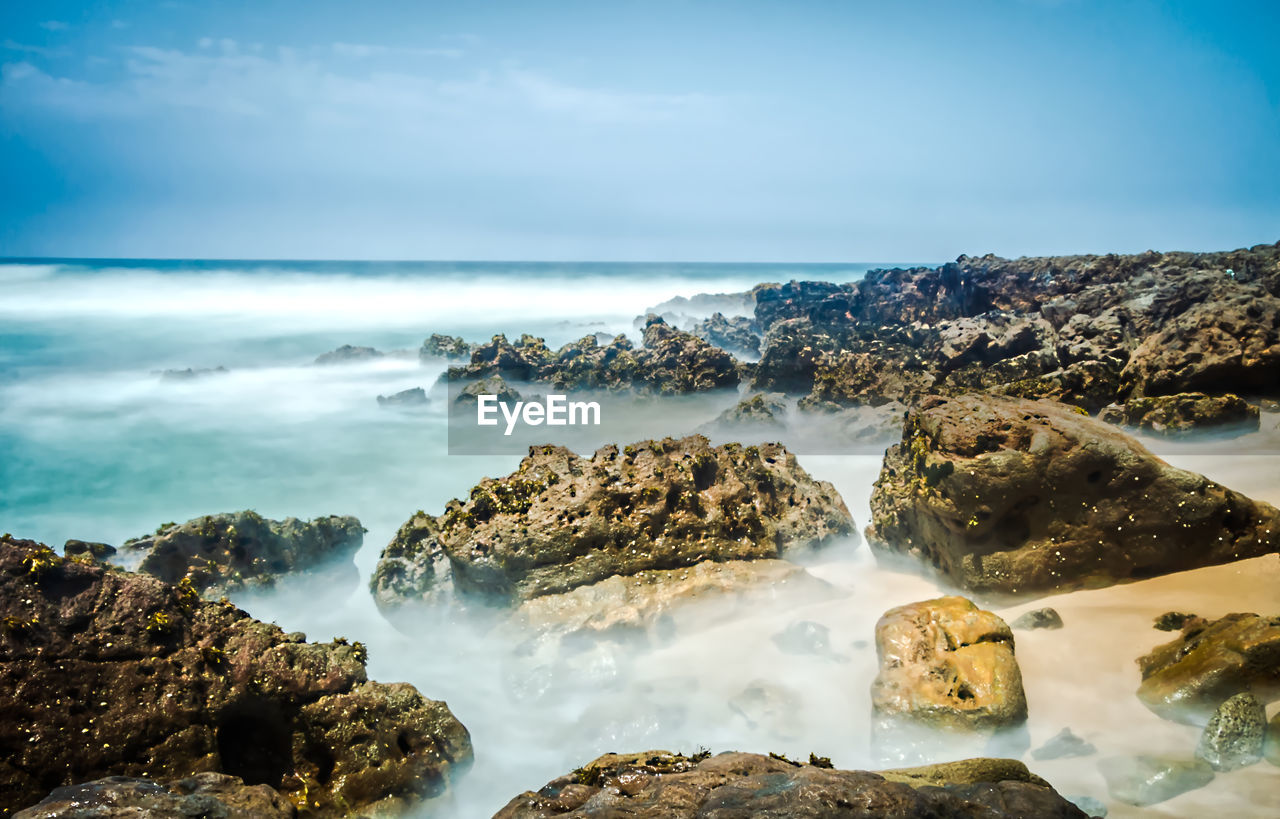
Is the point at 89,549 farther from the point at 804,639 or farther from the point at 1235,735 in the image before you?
the point at 1235,735

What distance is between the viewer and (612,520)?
8.57 meters

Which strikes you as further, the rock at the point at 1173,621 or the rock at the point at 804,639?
the rock at the point at 804,639

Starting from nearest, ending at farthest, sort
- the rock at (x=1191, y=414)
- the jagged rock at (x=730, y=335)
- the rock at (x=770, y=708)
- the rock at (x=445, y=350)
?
1. the rock at (x=770, y=708)
2. the rock at (x=1191, y=414)
3. the rock at (x=445, y=350)
4. the jagged rock at (x=730, y=335)

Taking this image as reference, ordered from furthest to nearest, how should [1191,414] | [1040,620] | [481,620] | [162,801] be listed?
[1191,414] → [481,620] → [1040,620] → [162,801]

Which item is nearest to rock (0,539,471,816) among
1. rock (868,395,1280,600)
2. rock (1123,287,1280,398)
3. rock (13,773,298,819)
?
rock (13,773,298,819)

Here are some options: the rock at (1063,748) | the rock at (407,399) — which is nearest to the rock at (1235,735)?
the rock at (1063,748)

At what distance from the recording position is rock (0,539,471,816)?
14.4 feet

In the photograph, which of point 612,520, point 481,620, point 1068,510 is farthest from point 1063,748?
point 481,620

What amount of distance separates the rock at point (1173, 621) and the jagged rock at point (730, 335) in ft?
79.7

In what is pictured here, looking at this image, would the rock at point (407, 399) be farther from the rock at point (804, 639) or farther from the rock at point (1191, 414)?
the rock at point (1191, 414)

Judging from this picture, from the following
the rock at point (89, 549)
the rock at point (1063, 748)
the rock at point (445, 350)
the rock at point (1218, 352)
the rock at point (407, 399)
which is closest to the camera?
the rock at point (1063, 748)

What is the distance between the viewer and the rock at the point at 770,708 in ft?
21.2

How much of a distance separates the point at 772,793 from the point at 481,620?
543 cm

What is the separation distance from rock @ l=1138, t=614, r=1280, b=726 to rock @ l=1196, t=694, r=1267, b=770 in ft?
0.85
